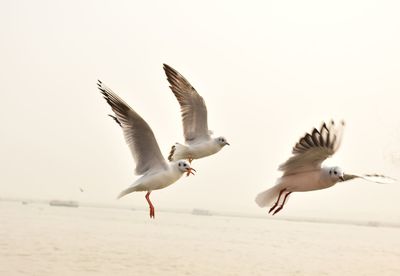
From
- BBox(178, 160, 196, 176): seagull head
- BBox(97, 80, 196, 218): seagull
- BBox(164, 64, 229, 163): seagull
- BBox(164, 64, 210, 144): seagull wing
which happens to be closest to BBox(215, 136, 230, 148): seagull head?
BBox(164, 64, 229, 163): seagull

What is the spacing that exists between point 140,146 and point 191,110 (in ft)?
15.8

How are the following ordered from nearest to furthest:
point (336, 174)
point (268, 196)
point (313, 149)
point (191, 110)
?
point (336, 174) → point (313, 149) → point (268, 196) → point (191, 110)

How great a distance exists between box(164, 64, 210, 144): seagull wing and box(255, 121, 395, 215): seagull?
4.82 meters

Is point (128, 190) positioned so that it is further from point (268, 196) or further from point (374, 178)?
point (374, 178)

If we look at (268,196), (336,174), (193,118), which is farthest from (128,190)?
(193,118)

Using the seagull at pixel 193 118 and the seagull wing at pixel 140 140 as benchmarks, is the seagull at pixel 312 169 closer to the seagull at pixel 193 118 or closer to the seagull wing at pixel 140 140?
the seagull wing at pixel 140 140

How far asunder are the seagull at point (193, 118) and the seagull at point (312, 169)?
143 inches

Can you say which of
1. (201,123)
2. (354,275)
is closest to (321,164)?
(201,123)

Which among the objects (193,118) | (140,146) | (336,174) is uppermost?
(193,118)

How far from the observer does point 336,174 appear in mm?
8508

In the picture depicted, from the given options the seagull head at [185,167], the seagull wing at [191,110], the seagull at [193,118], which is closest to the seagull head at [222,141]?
the seagull at [193,118]

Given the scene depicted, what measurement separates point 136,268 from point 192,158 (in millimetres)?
34112

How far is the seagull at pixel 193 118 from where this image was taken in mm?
13359

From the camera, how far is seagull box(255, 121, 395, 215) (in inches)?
341
